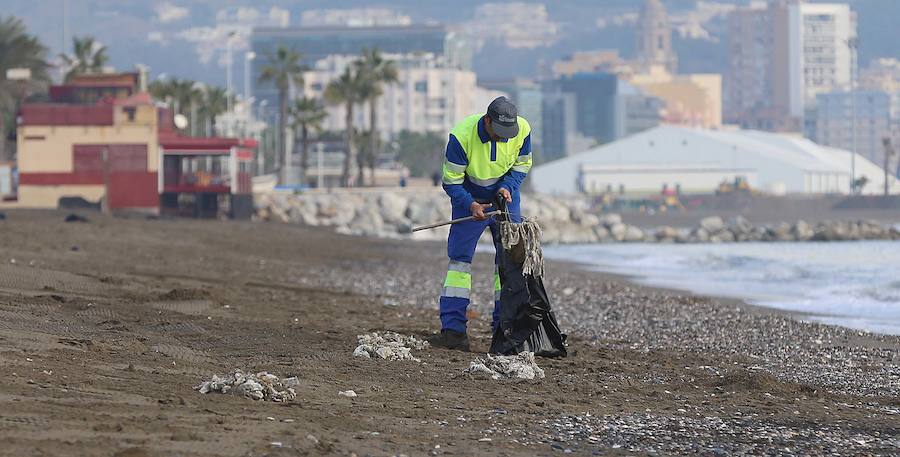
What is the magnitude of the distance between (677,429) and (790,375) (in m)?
2.90

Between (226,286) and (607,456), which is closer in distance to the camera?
(607,456)

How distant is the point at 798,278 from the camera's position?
26109 mm

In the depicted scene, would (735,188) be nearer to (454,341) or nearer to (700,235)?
(700,235)

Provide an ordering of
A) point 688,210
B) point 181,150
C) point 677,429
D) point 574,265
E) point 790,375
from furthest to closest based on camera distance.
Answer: point 688,210, point 181,150, point 574,265, point 790,375, point 677,429

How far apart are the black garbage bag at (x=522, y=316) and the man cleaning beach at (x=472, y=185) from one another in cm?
17

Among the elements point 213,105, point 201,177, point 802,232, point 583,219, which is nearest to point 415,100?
point 213,105

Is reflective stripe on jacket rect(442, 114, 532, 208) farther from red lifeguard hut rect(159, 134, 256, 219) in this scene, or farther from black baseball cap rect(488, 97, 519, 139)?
red lifeguard hut rect(159, 134, 256, 219)

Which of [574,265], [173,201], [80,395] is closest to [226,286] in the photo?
[80,395]

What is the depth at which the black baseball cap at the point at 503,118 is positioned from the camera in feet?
32.8

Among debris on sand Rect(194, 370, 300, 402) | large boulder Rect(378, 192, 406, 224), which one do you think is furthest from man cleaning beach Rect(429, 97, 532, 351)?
large boulder Rect(378, 192, 406, 224)

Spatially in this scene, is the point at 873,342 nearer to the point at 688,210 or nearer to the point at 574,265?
the point at 574,265

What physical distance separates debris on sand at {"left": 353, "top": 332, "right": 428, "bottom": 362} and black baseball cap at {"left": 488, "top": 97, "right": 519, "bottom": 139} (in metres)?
1.46

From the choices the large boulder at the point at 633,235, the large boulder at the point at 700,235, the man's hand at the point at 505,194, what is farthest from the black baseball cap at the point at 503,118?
the large boulder at the point at 633,235

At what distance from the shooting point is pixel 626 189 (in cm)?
14362
